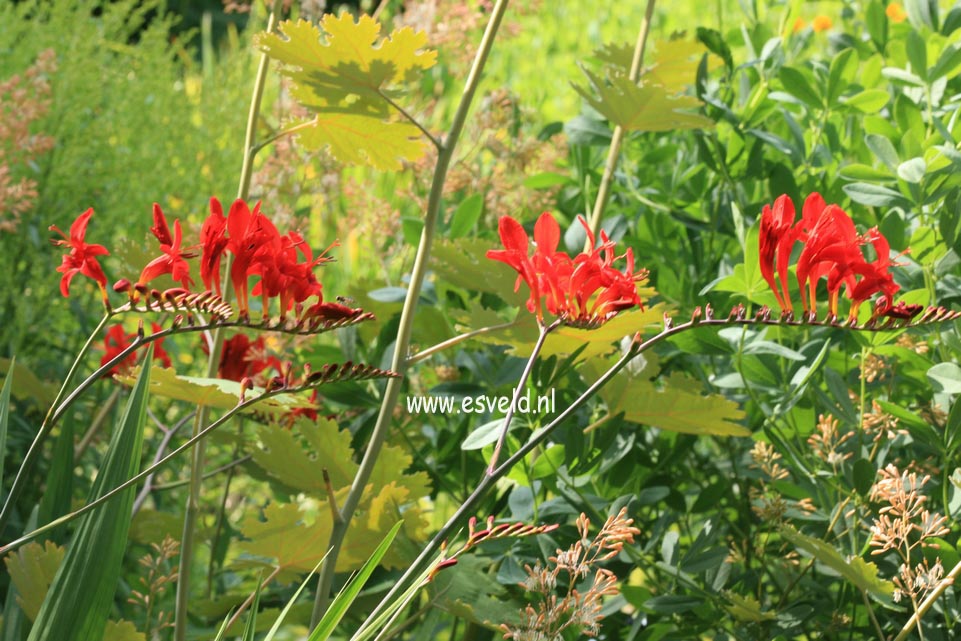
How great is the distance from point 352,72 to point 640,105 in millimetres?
348

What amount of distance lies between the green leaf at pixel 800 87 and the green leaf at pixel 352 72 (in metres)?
0.54

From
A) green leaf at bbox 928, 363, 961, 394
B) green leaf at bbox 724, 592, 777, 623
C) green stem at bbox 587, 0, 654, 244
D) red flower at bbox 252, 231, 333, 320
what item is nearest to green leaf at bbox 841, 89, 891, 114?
green stem at bbox 587, 0, 654, 244

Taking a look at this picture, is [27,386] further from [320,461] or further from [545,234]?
[545,234]

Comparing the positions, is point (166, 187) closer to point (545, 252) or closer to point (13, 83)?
point (13, 83)

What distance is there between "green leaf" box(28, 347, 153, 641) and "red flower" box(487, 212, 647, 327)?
0.33m

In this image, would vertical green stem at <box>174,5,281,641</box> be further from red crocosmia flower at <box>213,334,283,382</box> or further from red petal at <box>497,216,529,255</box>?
red petal at <box>497,216,529,255</box>

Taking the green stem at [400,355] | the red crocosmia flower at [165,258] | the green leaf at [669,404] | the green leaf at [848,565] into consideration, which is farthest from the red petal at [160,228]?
the green leaf at [848,565]

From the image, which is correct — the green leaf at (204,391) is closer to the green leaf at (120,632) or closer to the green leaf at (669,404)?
the green leaf at (120,632)

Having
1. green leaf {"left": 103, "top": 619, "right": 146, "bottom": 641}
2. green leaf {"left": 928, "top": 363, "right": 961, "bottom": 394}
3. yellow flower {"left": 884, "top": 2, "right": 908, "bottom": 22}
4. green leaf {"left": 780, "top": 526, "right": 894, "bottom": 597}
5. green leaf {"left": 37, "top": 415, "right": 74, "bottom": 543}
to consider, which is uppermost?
yellow flower {"left": 884, "top": 2, "right": 908, "bottom": 22}

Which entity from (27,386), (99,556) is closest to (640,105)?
(99,556)

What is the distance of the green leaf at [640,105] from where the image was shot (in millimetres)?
1126

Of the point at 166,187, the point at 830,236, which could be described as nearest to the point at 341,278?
the point at 166,187

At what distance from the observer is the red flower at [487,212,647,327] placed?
81 cm

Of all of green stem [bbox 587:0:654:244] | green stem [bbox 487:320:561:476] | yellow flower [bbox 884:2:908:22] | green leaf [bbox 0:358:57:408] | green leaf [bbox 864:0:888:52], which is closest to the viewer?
green stem [bbox 487:320:561:476]
